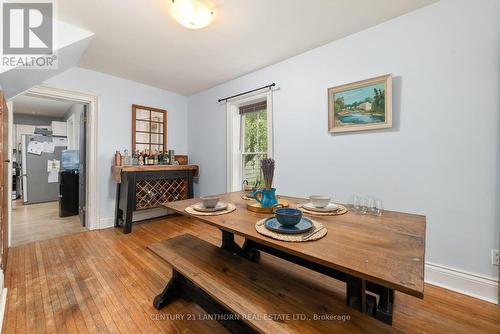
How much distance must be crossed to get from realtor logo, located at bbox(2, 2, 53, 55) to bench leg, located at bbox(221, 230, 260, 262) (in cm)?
233

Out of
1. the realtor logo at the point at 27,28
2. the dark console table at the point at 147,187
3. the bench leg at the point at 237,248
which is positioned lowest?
the bench leg at the point at 237,248

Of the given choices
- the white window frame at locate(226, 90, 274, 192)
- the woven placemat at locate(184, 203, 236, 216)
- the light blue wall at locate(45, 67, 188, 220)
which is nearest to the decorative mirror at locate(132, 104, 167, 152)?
the light blue wall at locate(45, 67, 188, 220)

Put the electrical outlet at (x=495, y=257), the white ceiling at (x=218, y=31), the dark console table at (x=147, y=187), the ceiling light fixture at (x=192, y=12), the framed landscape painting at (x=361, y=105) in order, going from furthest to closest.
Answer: the dark console table at (x=147, y=187) < the framed landscape painting at (x=361, y=105) < the white ceiling at (x=218, y=31) < the ceiling light fixture at (x=192, y=12) < the electrical outlet at (x=495, y=257)

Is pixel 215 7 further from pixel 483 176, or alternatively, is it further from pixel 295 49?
pixel 483 176

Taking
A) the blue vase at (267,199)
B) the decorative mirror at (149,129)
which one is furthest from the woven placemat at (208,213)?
the decorative mirror at (149,129)

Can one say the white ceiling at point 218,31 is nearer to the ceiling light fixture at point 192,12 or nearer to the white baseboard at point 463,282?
the ceiling light fixture at point 192,12

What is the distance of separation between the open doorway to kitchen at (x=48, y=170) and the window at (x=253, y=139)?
246cm

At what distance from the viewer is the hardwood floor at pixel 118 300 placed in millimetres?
1343

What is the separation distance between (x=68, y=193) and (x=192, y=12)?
4026mm

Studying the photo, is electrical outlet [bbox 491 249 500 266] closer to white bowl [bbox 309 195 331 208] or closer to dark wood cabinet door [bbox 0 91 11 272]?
white bowl [bbox 309 195 331 208]

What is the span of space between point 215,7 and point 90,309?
8.34ft

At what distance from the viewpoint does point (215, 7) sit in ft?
5.81

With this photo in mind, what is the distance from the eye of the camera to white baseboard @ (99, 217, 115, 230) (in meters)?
3.19

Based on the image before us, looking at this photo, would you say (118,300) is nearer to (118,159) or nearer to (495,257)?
(118,159)
